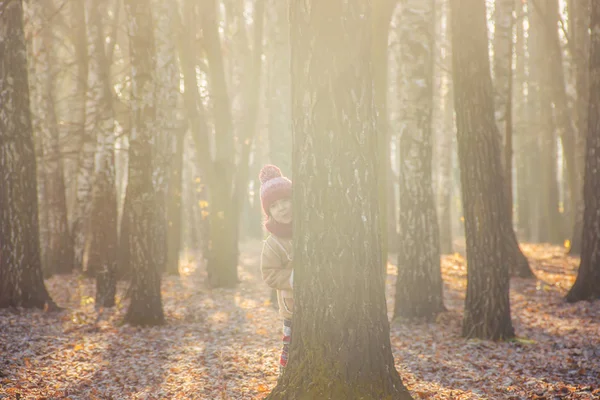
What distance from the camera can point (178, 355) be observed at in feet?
26.1

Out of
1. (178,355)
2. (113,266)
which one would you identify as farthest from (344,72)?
(113,266)

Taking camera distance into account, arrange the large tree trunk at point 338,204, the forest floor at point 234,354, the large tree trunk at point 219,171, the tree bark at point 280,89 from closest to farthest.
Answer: the large tree trunk at point 338,204, the forest floor at point 234,354, the tree bark at point 280,89, the large tree trunk at point 219,171

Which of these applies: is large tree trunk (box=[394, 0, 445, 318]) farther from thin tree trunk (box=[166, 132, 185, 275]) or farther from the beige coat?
thin tree trunk (box=[166, 132, 185, 275])

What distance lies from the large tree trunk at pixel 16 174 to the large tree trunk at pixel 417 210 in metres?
5.79

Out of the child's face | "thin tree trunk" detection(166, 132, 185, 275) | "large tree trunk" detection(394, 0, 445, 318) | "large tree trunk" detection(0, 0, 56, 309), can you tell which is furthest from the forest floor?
"thin tree trunk" detection(166, 132, 185, 275)

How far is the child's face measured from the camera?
18.5 feet

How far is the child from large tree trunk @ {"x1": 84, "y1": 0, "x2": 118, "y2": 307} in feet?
20.1

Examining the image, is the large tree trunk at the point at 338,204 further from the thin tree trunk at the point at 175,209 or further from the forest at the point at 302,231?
the thin tree trunk at the point at 175,209

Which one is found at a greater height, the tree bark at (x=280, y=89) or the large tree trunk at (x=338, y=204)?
the tree bark at (x=280, y=89)

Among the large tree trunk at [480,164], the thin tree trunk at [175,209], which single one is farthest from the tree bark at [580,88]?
the thin tree trunk at [175,209]

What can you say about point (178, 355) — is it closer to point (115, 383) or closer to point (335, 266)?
point (115, 383)

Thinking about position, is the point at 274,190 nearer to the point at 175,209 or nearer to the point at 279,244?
the point at 279,244

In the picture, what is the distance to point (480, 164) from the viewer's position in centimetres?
784

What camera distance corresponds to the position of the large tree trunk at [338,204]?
14.9 ft
